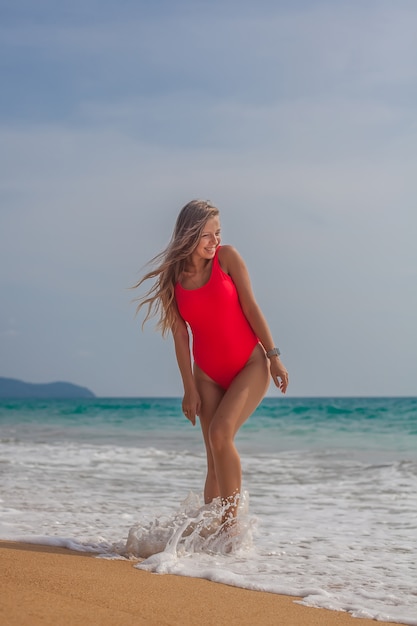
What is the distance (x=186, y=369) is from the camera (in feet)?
15.6

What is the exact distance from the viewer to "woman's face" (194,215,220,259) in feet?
15.1

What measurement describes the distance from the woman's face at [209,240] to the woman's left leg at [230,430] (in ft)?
2.42

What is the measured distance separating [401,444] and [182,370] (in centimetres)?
1120

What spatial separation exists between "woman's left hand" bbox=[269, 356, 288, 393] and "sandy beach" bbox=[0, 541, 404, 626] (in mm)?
1324

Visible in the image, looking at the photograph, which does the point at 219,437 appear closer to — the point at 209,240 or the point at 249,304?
the point at 249,304

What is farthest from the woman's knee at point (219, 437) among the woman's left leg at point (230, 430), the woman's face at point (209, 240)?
the woman's face at point (209, 240)

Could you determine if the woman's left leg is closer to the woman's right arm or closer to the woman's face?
the woman's right arm

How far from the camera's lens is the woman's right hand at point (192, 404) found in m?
4.68

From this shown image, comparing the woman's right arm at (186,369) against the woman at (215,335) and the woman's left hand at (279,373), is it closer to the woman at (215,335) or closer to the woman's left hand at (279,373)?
the woman at (215,335)

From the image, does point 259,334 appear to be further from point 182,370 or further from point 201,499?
point 201,499

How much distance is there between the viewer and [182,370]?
474 cm

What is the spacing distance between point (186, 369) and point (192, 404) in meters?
0.22

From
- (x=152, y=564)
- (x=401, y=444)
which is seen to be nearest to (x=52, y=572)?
(x=152, y=564)

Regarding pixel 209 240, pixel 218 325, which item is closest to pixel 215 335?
pixel 218 325
